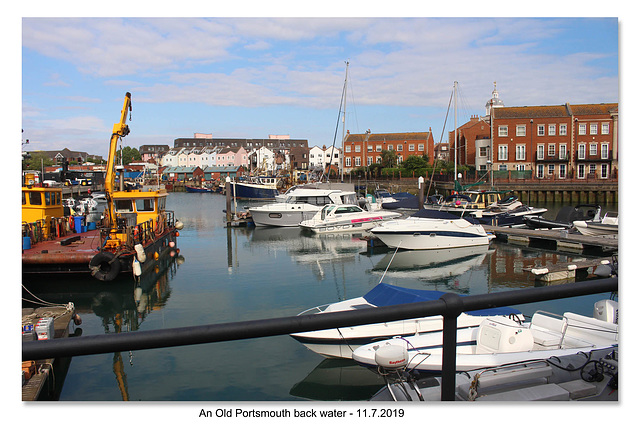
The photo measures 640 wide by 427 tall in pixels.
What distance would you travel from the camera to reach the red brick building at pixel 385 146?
89.7 meters

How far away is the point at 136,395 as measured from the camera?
923 cm

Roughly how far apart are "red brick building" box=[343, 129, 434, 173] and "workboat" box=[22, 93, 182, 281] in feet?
220

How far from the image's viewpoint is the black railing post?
6.56 feet

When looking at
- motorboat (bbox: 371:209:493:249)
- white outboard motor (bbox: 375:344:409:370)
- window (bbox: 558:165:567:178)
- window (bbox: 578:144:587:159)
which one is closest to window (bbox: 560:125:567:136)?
window (bbox: 578:144:587:159)

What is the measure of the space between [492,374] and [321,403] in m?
1.17

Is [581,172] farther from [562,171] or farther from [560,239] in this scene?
[560,239]

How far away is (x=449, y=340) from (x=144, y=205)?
22.8 m

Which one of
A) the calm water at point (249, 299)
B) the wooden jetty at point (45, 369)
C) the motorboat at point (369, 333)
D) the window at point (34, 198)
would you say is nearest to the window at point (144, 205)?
the calm water at point (249, 299)

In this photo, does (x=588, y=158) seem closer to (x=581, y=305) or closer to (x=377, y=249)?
(x=377, y=249)

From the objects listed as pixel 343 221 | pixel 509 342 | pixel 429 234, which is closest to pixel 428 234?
pixel 429 234

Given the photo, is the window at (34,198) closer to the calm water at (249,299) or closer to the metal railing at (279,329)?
the calm water at (249,299)

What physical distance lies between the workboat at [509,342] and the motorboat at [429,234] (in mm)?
15793

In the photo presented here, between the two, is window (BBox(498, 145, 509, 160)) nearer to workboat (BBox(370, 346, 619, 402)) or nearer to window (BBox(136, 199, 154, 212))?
window (BBox(136, 199, 154, 212))
